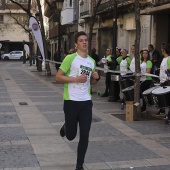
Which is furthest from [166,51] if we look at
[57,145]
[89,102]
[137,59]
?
[89,102]

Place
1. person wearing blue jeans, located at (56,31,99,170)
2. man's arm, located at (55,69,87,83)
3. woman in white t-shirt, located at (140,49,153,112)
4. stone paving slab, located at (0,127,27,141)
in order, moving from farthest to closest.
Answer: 1. woman in white t-shirt, located at (140,49,153,112)
2. stone paving slab, located at (0,127,27,141)
3. person wearing blue jeans, located at (56,31,99,170)
4. man's arm, located at (55,69,87,83)

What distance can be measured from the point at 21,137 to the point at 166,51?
4300 mm

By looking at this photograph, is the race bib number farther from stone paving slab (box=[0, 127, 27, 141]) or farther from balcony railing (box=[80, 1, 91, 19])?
balcony railing (box=[80, 1, 91, 19])

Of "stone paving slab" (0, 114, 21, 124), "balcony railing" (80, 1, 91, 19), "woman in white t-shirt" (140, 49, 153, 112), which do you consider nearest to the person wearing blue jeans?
"stone paving slab" (0, 114, 21, 124)

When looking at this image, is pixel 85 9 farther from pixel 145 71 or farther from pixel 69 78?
pixel 69 78

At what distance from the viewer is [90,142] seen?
24.4 ft

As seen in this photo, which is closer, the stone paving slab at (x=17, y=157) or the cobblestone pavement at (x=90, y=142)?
the stone paving slab at (x=17, y=157)

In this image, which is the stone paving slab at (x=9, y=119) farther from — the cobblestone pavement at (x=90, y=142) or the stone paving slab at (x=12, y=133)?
the stone paving slab at (x=12, y=133)

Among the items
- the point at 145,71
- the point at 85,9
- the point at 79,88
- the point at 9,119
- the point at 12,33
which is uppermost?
the point at 85,9

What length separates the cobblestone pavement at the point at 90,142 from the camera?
6098 millimetres

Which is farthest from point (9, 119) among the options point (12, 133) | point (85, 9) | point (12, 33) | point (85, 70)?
point (12, 33)

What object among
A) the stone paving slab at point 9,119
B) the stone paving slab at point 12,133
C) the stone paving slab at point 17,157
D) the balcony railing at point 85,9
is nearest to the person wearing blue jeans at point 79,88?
the stone paving slab at point 17,157

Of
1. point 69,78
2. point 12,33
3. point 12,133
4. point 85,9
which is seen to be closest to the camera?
point 69,78

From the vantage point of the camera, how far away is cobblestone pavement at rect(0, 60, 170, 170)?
6098 millimetres
